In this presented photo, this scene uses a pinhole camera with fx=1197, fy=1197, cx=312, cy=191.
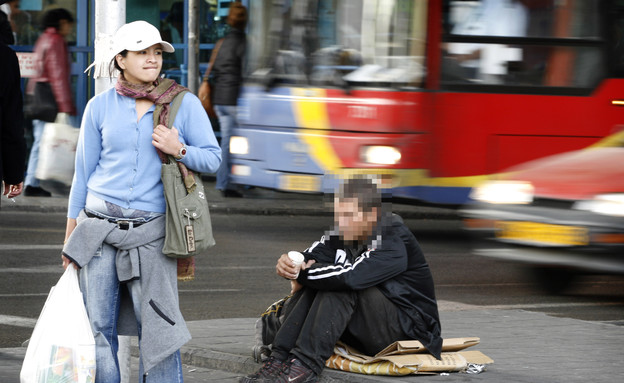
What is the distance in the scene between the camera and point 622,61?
1205cm

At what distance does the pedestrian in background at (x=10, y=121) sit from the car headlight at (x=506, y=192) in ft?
12.7

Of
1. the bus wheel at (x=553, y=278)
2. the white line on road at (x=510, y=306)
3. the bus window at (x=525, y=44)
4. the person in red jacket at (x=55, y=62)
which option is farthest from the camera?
the person in red jacket at (x=55, y=62)

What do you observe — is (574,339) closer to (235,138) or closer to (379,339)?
(379,339)

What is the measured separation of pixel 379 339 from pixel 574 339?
1.77 meters

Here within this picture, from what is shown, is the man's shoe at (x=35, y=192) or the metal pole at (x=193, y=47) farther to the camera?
the metal pole at (x=193, y=47)

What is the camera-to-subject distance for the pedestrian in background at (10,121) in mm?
5876

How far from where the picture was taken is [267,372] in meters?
5.83

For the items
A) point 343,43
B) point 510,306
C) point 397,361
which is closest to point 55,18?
point 343,43

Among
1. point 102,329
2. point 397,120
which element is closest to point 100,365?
point 102,329

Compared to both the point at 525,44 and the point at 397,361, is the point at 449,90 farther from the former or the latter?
the point at 397,361

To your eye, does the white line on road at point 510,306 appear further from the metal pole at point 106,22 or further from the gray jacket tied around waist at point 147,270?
the gray jacket tied around waist at point 147,270

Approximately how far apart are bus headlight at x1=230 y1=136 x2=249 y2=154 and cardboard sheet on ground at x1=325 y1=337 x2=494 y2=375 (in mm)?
7059

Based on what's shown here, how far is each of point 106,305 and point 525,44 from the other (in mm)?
7631

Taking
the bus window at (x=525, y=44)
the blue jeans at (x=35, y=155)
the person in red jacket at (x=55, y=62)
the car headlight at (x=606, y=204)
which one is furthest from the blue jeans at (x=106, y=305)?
the blue jeans at (x=35, y=155)
